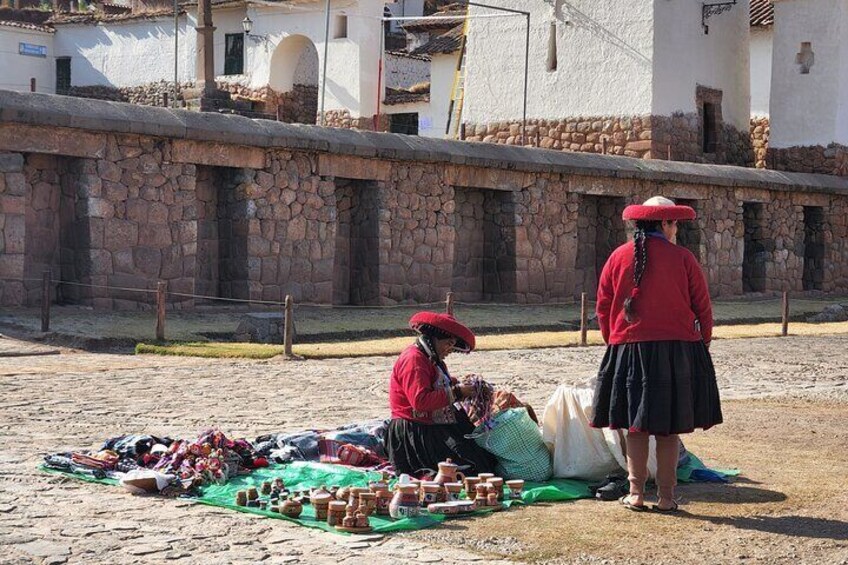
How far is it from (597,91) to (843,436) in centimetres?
2210

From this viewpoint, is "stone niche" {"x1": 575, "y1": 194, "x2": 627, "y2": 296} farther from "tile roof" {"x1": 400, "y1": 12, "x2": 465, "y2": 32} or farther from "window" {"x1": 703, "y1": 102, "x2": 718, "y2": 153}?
"tile roof" {"x1": 400, "y1": 12, "x2": 465, "y2": 32}

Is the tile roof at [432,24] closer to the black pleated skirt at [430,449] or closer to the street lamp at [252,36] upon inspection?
the street lamp at [252,36]

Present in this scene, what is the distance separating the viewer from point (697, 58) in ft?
111

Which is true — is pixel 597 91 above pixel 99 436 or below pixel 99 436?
above

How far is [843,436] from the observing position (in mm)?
11789

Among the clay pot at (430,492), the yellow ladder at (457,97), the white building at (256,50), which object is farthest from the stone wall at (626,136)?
the clay pot at (430,492)

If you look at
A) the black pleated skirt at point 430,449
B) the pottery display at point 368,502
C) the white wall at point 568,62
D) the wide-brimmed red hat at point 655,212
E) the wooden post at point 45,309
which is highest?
the white wall at point 568,62

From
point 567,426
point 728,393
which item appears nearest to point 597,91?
point 728,393

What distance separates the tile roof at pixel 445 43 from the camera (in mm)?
40719

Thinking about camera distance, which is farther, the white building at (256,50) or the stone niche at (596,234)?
the white building at (256,50)

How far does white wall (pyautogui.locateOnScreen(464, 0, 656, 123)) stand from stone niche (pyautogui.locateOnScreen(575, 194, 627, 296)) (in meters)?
5.67

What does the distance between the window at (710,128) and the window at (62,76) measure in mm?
20269

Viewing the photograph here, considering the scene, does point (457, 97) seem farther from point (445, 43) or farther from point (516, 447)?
point (516, 447)

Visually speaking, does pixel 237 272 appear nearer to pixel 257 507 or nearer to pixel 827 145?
pixel 257 507
